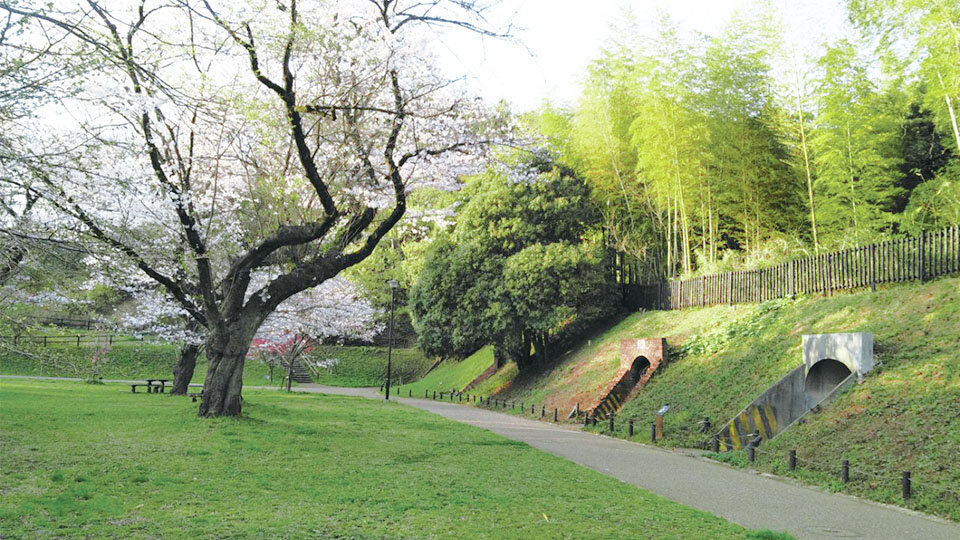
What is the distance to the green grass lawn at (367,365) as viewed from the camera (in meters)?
42.3

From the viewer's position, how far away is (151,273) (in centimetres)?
1233

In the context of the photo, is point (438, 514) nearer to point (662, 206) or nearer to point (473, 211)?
point (662, 206)

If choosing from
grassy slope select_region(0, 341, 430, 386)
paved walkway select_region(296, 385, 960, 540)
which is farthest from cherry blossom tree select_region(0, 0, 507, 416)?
grassy slope select_region(0, 341, 430, 386)

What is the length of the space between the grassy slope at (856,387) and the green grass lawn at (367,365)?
76.4ft

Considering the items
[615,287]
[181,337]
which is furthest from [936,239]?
[181,337]

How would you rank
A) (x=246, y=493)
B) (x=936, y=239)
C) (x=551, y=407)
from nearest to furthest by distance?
(x=246, y=493), (x=936, y=239), (x=551, y=407)

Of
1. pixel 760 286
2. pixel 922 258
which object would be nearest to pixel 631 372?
pixel 760 286

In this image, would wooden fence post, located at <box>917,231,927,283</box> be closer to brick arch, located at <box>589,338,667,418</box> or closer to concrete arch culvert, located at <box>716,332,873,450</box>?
concrete arch culvert, located at <box>716,332,873,450</box>

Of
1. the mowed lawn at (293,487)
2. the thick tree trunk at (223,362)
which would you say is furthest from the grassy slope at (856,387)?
the thick tree trunk at (223,362)

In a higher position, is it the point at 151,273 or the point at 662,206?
the point at 662,206

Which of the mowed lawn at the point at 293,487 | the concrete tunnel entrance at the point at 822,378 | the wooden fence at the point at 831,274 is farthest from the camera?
the wooden fence at the point at 831,274

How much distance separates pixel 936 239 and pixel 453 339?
16105 millimetres

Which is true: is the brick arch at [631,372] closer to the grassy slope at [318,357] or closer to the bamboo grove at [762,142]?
the bamboo grove at [762,142]

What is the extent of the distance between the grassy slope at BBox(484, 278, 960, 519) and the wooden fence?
37cm
